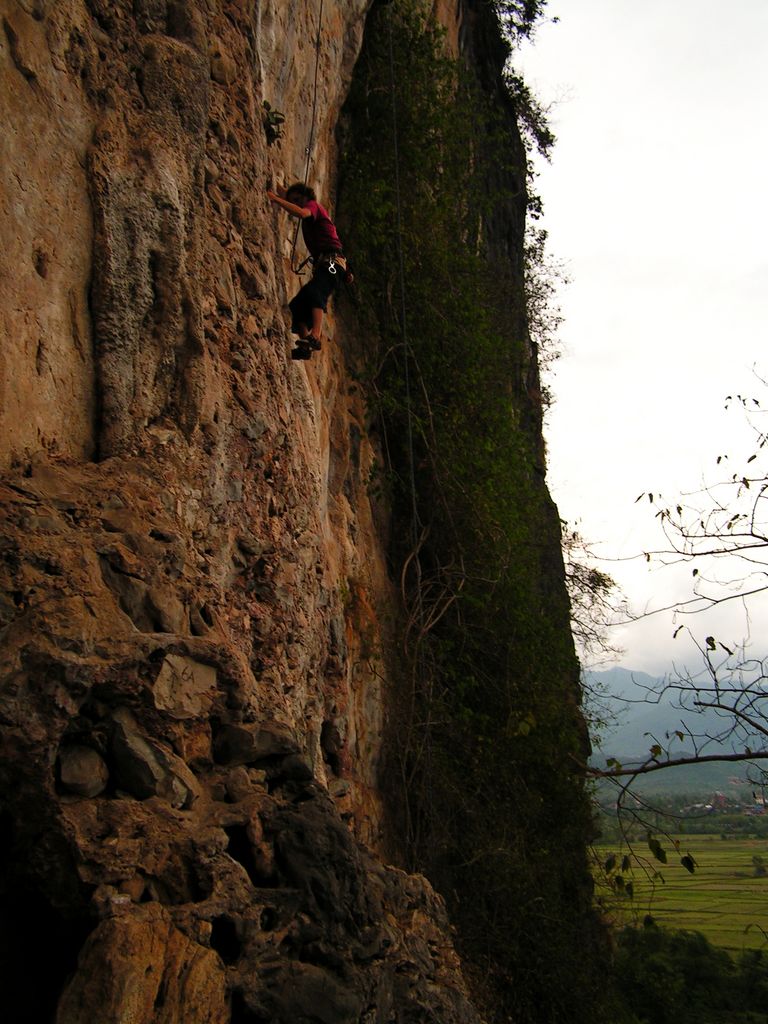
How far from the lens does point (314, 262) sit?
7.14 m

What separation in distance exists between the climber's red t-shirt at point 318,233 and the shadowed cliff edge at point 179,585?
1.27ft

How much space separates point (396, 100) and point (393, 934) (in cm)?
Answer: 975

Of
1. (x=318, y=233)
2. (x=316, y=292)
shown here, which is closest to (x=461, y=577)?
(x=316, y=292)

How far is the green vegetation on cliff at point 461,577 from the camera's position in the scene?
923 centimetres

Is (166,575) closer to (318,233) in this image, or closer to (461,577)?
(318,233)

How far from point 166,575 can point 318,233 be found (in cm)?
402

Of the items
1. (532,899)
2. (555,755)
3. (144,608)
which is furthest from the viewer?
(555,755)

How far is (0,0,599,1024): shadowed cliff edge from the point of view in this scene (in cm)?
289

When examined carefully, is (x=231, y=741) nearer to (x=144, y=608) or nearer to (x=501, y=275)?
(x=144, y=608)

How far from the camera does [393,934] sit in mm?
3922

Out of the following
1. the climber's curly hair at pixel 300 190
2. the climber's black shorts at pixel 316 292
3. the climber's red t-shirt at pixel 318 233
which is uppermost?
the climber's curly hair at pixel 300 190

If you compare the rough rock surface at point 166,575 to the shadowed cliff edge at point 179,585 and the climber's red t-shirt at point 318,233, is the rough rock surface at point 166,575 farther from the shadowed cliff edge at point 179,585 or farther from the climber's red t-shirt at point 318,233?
the climber's red t-shirt at point 318,233

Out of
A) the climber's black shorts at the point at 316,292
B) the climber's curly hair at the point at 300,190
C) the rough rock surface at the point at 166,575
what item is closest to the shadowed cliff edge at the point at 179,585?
the rough rock surface at the point at 166,575

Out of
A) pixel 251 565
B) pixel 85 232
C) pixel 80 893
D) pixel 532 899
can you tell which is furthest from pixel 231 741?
pixel 532 899
